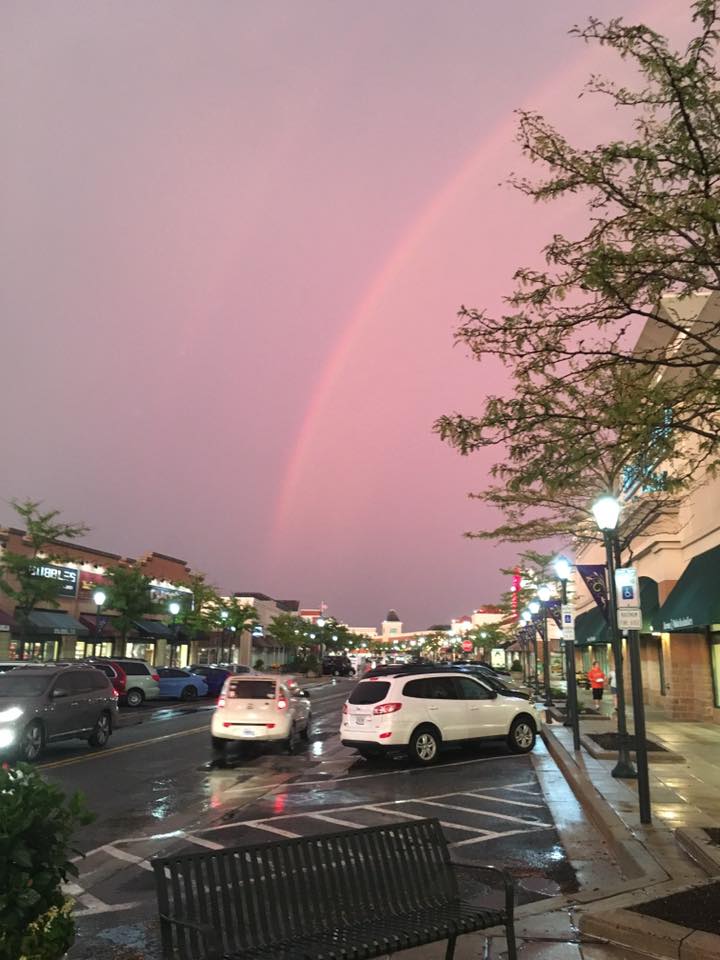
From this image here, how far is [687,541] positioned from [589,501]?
319 cm

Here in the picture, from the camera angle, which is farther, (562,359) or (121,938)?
(562,359)

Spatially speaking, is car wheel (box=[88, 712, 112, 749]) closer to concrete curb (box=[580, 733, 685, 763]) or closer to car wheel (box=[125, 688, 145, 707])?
concrete curb (box=[580, 733, 685, 763])

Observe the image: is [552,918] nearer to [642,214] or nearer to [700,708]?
[642,214]

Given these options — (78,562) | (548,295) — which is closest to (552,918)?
(548,295)

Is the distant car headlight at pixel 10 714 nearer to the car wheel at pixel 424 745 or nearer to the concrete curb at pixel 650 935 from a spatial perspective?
the car wheel at pixel 424 745

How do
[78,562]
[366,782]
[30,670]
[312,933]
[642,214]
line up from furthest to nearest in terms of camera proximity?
[78,562]
[30,670]
[366,782]
[642,214]
[312,933]

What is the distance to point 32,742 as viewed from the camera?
1552cm

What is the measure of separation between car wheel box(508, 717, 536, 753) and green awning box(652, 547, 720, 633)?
13.8 feet

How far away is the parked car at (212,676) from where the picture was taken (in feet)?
124

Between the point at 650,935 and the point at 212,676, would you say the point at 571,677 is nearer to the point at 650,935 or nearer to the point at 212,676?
the point at 650,935

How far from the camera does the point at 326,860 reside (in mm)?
4469

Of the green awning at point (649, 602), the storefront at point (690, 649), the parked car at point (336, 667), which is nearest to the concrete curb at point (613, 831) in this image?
the storefront at point (690, 649)

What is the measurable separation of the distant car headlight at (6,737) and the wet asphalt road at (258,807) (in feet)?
2.71

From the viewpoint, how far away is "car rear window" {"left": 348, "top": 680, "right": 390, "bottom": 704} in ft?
51.8
